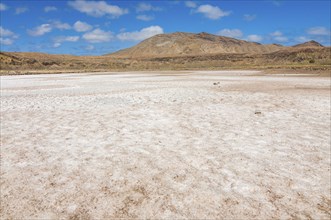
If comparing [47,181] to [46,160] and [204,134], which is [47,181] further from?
[204,134]

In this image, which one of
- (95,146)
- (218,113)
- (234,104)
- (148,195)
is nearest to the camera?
(148,195)

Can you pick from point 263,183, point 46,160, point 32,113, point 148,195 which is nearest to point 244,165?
point 263,183

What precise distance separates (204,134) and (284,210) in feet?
13.0

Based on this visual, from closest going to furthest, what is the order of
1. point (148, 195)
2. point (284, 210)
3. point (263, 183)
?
point (284, 210) < point (148, 195) < point (263, 183)

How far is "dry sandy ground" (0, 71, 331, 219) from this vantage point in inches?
171

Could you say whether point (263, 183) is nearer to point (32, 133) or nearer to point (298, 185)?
point (298, 185)

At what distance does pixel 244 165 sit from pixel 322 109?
7003 mm

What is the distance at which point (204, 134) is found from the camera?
8.07m

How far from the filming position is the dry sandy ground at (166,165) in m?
4.34

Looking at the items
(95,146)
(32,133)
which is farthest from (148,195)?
(32,133)

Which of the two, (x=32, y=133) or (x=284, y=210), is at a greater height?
(x=32, y=133)

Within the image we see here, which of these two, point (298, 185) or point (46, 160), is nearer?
point (298, 185)

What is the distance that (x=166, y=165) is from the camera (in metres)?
5.86

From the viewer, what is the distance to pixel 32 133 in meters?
8.23
